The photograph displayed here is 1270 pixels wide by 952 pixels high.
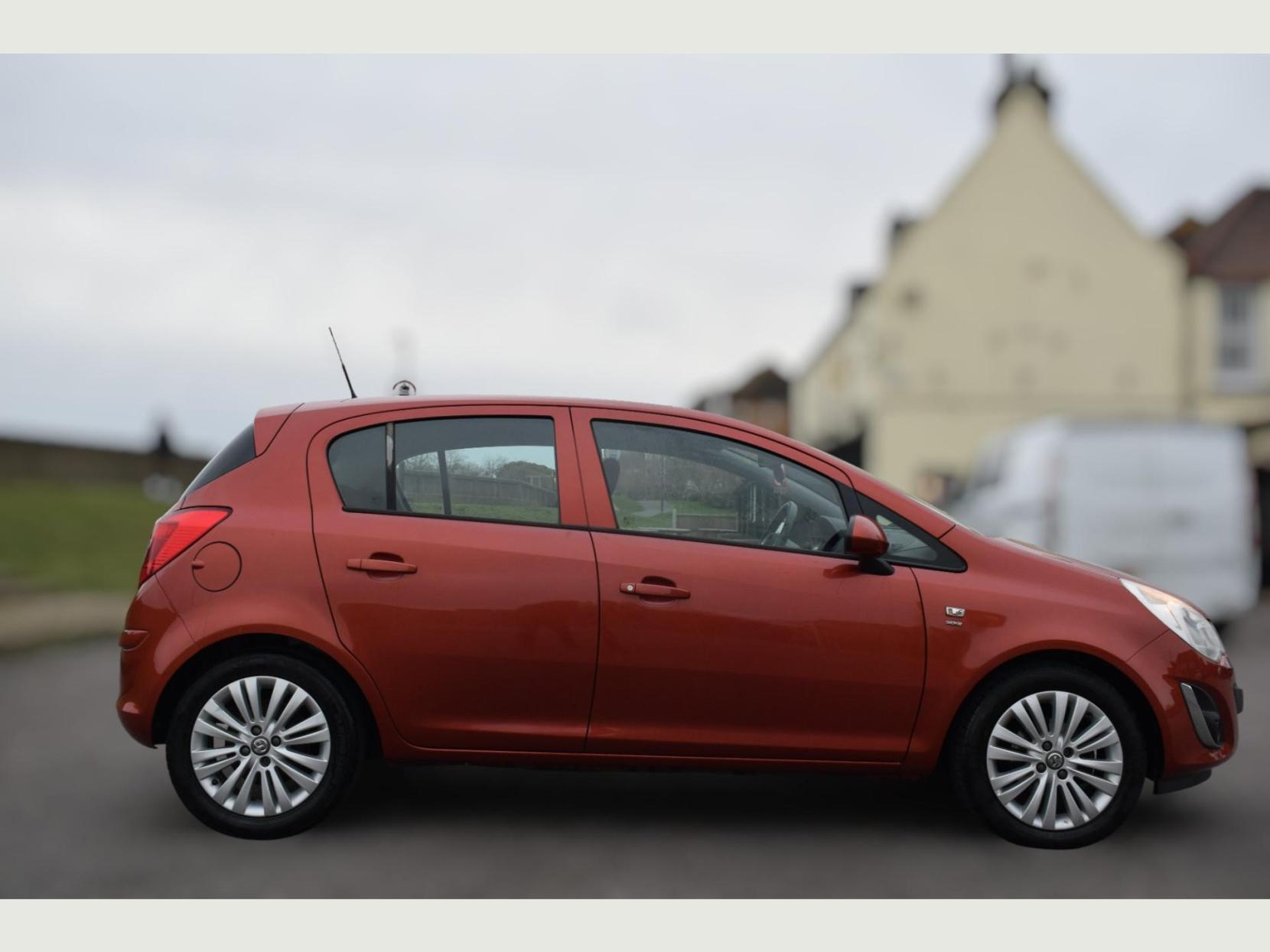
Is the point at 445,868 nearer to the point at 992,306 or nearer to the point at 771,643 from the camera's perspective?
the point at 771,643

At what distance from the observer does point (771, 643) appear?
4.86m

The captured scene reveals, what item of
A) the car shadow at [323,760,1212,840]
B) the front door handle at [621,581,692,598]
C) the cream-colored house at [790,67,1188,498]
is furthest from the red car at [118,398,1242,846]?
the cream-colored house at [790,67,1188,498]

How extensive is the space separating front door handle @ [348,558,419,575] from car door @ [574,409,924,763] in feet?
2.25

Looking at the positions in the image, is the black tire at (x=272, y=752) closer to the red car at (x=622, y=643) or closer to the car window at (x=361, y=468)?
the red car at (x=622, y=643)

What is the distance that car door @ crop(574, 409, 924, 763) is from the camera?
4848mm

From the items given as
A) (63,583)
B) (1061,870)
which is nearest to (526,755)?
(1061,870)

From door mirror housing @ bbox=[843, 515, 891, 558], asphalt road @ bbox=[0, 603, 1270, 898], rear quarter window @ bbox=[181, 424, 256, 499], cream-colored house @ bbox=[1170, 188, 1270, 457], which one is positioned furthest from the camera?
cream-colored house @ bbox=[1170, 188, 1270, 457]

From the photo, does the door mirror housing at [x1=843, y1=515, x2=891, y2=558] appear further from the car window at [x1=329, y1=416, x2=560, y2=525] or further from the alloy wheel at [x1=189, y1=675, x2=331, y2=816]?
the alloy wheel at [x1=189, y1=675, x2=331, y2=816]

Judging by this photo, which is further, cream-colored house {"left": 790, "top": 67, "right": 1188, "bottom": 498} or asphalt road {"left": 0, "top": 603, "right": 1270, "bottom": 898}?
cream-colored house {"left": 790, "top": 67, "right": 1188, "bottom": 498}

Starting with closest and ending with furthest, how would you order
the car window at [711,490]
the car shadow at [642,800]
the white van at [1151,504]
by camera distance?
1. the car window at [711,490]
2. the car shadow at [642,800]
3. the white van at [1151,504]

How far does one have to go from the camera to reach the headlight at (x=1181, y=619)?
5.09 metres

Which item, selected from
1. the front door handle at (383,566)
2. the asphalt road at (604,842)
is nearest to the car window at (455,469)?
the front door handle at (383,566)

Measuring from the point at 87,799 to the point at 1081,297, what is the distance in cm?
3157

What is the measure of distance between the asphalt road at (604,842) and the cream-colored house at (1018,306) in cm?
2771
